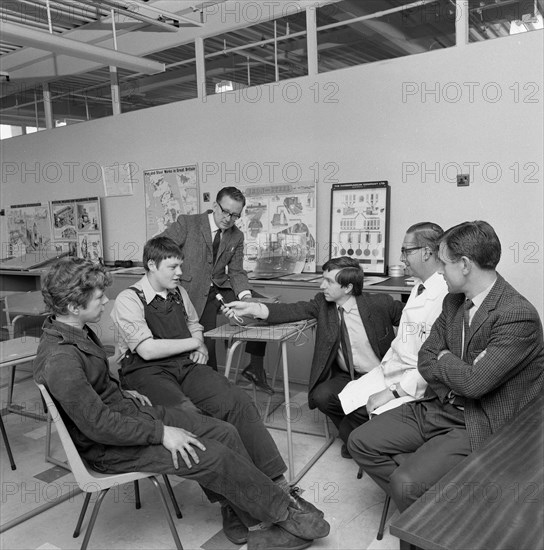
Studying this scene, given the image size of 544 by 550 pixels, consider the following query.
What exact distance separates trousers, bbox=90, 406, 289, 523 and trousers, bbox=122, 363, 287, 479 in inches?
9.6

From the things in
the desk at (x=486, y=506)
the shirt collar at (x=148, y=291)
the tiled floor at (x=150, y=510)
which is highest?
the shirt collar at (x=148, y=291)

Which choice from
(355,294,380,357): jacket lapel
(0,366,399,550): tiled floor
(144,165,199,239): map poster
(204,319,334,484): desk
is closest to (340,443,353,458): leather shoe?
(0,366,399,550): tiled floor

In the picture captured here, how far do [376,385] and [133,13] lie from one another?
327 centimetres

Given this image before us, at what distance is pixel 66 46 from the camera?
3461mm

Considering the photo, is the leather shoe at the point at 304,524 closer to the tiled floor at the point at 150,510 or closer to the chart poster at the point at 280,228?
the tiled floor at the point at 150,510

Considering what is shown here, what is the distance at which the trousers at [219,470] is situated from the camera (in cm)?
185

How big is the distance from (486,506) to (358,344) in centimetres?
171

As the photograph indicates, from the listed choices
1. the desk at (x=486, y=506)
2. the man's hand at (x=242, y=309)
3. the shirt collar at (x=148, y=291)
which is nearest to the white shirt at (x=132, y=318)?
the shirt collar at (x=148, y=291)

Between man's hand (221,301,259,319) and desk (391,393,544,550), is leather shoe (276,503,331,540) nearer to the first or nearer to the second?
desk (391,393,544,550)

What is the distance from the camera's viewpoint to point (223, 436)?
2061mm

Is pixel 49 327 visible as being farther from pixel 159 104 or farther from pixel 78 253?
pixel 78 253

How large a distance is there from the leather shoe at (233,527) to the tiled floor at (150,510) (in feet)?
0.12

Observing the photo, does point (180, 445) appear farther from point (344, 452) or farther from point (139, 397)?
point (344, 452)

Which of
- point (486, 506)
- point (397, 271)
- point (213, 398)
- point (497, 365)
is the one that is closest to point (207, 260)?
point (213, 398)
